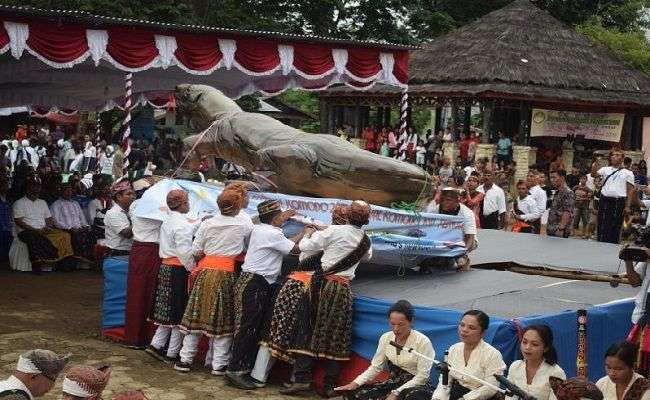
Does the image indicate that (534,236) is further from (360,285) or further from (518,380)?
(518,380)

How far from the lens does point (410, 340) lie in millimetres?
6223

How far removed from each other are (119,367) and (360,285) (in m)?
2.11

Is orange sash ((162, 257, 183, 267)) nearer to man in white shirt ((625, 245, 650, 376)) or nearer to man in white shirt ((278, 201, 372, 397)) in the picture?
man in white shirt ((278, 201, 372, 397))

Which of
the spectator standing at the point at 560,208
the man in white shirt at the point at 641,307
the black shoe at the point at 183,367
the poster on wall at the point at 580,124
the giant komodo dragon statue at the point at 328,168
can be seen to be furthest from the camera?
the poster on wall at the point at 580,124

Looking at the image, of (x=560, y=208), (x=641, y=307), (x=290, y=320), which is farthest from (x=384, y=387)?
(x=560, y=208)

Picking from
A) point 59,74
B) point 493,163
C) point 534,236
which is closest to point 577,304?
point 534,236

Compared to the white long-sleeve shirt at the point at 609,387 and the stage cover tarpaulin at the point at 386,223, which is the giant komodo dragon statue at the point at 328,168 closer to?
the stage cover tarpaulin at the point at 386,223

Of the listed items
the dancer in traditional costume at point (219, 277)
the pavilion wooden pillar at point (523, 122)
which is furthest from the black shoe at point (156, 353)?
the pavilion wooden pillar at point (523, 122)

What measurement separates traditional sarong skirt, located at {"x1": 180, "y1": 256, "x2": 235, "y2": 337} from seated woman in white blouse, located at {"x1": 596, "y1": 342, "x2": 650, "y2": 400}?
3268mm

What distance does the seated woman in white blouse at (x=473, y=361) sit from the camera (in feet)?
18.5

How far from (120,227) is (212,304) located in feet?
7.02

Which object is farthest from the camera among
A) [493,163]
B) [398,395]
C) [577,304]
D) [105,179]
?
[493,163]

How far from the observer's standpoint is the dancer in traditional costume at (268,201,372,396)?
7039 millimetres

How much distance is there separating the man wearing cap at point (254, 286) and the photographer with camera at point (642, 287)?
8.48ft
